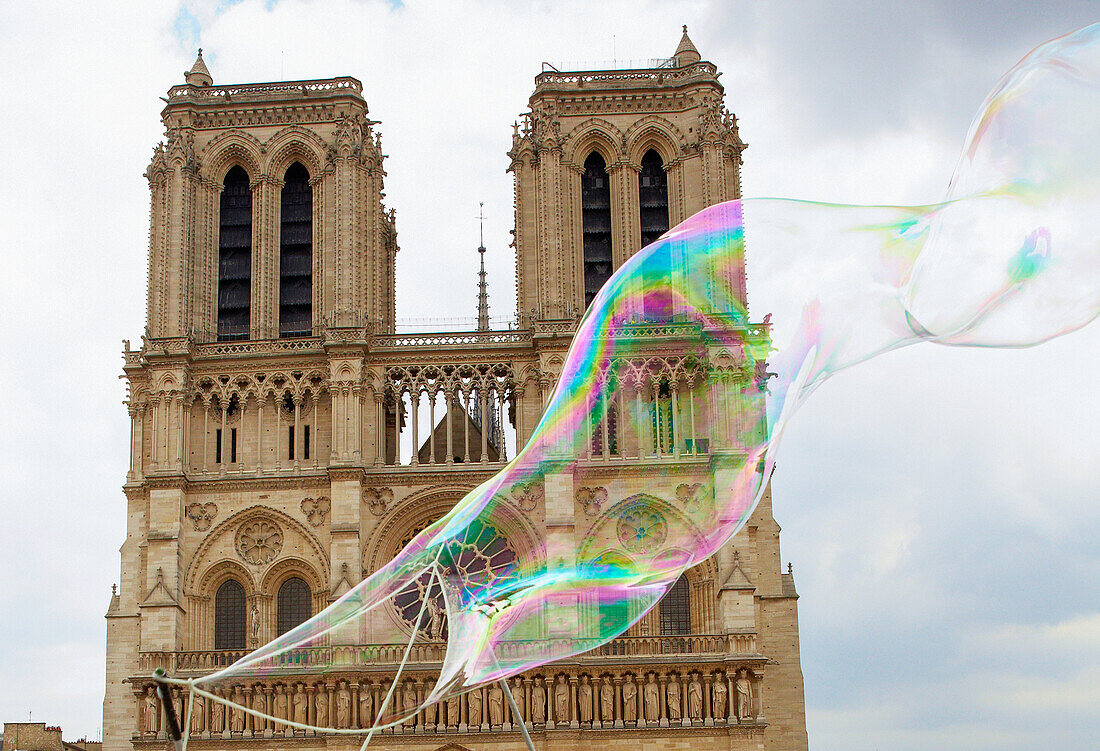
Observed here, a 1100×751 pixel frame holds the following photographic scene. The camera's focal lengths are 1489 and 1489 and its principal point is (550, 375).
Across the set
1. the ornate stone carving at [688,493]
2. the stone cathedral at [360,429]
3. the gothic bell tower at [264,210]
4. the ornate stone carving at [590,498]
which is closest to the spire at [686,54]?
the stone cathedral at [360,429]

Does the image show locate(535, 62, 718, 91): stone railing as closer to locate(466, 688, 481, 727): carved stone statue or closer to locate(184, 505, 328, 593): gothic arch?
locate(184, 505, 328, 593): gothic arch

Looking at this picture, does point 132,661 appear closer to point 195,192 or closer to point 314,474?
point 314,474

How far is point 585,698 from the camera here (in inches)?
1828

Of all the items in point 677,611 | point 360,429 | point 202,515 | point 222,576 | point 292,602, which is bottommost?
point 677,611

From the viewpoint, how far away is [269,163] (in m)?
53.8

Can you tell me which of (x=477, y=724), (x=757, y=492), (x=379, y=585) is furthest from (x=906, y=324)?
(x=477, y=724)

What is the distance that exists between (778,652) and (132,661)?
21530 millimetres

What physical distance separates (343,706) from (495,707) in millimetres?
4725

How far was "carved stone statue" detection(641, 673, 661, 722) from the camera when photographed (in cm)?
4609

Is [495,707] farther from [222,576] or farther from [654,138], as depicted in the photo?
[654,138]

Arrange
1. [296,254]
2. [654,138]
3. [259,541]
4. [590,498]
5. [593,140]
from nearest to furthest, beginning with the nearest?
1. [590,498]
2. [259,541]
3. [654,138]
4. [593,140]
5. [296,254]

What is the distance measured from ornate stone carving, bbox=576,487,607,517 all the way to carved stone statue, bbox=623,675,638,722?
557cm

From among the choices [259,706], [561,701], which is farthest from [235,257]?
[561,701]

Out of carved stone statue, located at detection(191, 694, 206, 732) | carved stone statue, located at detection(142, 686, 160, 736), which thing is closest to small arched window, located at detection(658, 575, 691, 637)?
carved stone statue, located at detection(191, 694, 206, 732)
